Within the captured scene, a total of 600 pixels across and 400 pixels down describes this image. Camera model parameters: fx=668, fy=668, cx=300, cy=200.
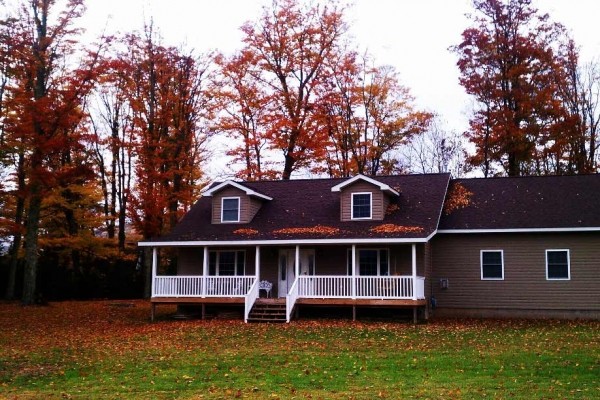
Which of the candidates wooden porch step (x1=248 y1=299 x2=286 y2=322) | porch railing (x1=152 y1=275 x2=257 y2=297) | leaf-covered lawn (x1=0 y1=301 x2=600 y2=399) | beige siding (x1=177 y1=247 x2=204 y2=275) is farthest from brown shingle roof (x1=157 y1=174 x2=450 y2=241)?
leaf-covered lawn (x1=0 y1=301 x2=600 y2=399)

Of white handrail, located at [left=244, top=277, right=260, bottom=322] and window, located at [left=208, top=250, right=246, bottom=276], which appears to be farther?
window, located at [left=208, top=250, right=246, bottom=276]

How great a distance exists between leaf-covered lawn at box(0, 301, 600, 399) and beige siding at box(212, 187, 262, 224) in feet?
17.4

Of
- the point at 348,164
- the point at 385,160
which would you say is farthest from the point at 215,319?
the point at 385,160

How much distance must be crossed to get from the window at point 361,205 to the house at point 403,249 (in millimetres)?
38

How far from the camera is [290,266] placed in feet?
85.6

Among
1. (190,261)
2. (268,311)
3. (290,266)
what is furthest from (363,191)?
(190,261)

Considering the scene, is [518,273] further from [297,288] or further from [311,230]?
[297,288]

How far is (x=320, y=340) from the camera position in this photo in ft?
60.0

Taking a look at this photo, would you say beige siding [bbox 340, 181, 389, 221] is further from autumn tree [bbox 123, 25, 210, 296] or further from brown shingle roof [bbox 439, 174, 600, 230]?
autumn tree [bbox 123, 25, 210, 296]

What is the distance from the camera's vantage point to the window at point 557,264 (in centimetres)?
2381

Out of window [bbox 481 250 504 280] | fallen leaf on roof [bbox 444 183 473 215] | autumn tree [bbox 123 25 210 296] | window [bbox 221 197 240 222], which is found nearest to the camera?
window [bbox 481 250 504 280]

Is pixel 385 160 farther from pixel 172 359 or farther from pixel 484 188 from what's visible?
pixel 172 359

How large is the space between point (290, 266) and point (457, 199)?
719 cm

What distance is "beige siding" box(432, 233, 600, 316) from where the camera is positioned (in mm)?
23516
